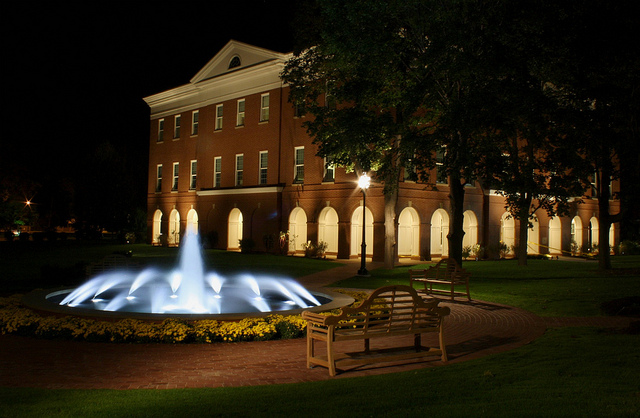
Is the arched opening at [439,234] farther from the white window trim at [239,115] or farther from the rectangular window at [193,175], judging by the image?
the rectangular window at [193,175]

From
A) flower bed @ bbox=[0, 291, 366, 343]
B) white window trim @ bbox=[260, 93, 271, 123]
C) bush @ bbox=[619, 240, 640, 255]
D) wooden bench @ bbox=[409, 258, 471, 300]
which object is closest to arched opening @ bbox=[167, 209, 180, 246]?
white window trim @ bbox=[260, 93, 271, 123]

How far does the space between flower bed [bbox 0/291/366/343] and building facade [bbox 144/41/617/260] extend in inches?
793

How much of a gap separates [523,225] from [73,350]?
2529 centimetres

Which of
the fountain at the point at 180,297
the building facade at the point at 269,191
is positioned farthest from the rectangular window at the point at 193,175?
the fountain at the point at 180,297

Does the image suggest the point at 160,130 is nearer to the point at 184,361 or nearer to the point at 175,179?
the point at 175,179

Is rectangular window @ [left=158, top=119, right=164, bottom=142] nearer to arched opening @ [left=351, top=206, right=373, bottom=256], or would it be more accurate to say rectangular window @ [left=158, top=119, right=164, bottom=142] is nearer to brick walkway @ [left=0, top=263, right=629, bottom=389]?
arched opening @ [left=351, top=206, right=373, bottom=256]

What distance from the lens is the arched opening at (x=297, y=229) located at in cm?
3822

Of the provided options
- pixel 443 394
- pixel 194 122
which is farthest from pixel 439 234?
pixel 443 394

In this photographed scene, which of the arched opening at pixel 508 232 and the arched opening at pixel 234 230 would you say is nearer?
the arched opening at pixel 508 232

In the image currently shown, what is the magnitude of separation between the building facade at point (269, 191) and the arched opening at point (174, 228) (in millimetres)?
86

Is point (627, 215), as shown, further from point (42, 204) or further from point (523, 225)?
point (42, 204)

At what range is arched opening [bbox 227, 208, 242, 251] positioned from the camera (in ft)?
139

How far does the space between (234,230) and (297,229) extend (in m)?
6.56

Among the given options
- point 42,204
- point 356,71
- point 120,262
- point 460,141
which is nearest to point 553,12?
point 460,141
